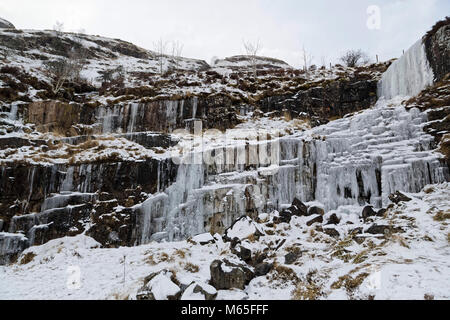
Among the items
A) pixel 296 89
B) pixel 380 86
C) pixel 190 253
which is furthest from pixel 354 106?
pixel 190 253

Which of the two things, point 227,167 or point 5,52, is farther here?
point 5,52

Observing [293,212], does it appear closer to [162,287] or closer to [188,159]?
[188,159]

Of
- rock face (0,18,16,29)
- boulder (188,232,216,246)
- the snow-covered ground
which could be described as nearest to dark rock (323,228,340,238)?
the snow-covered ground

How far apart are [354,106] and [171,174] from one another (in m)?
13.0

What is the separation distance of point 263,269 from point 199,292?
2.19 m

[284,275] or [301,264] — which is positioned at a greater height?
[301,264]

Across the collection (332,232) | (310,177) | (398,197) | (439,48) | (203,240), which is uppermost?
(439,48)

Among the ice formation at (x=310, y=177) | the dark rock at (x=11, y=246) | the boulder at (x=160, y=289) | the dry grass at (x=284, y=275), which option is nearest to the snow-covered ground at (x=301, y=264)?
the dry grass at (x=284, y=275)

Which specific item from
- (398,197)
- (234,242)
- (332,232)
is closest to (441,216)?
(398,197)

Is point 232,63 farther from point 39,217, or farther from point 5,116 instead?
point 39,217

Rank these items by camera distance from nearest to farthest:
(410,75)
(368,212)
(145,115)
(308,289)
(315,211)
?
(308,289) → (368,212) → (315,211) → (410,75) → (145,115)

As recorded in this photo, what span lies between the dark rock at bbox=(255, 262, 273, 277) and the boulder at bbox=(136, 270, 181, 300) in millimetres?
2470

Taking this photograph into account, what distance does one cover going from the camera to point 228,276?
7.75 m

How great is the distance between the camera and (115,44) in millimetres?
45312
